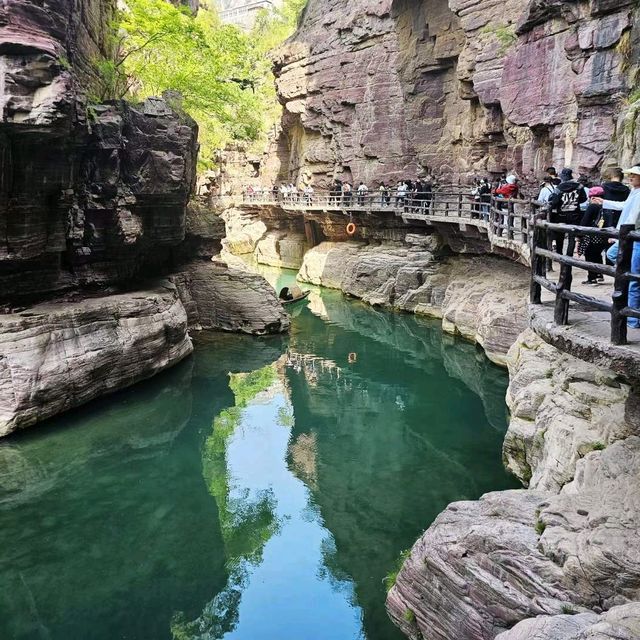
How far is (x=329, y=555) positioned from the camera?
895 centimetres

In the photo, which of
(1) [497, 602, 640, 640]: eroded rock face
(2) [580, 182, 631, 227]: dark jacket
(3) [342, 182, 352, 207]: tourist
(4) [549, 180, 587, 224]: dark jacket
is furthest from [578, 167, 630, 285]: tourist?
(3) [342, 182, 352, 207]: tourist

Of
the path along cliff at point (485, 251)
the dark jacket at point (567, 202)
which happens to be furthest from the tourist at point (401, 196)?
the dark jacket at point (567, 202)

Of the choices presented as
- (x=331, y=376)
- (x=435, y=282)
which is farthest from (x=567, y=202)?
(x=435, y=282)

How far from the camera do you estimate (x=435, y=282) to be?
2467cm

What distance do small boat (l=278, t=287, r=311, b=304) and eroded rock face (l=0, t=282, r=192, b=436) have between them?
34.6 feet

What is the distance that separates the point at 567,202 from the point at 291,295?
19.4 metres

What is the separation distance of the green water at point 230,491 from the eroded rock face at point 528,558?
1526 millimetres

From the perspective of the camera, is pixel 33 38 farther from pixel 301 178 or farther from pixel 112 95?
pixel 301 178

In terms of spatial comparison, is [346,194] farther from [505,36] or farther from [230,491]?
[230,491]

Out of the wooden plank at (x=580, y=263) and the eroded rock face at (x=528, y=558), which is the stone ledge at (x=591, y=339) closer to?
the wooden plank at (x=580, y=263)

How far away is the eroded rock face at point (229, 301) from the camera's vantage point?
21.4 metres

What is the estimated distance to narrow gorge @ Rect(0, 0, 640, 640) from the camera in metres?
6.01

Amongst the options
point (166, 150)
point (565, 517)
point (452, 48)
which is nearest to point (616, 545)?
point (565, 517)

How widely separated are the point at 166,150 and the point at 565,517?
573 inches
